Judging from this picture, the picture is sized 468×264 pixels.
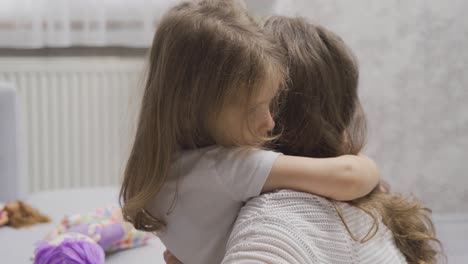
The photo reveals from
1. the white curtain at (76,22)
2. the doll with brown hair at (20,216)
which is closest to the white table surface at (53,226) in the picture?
the doll with brown hair at (20,216)

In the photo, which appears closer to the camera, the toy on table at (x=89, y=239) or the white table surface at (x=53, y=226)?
the toy on table at (x=89, y=239)

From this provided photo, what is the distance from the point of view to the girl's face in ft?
2.54

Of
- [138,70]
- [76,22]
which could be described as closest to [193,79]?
[138,70]

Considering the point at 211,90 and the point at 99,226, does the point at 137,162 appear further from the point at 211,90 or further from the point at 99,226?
the point at 99,226

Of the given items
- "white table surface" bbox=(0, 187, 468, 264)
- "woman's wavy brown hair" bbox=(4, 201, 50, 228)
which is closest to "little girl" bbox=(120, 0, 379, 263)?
"white table surface" bbox=(0, 187, 468, 264)

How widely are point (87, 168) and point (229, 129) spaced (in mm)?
2252

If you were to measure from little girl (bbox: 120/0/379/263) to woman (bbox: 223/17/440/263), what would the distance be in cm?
3

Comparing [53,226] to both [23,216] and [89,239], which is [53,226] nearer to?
[23,216]

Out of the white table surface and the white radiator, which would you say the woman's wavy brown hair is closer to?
the white table surface

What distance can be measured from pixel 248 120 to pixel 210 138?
55mm

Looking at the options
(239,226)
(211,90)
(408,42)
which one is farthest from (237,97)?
(408,42)

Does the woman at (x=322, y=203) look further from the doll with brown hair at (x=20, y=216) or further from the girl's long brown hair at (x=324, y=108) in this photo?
the doll with brown hair at (x=20, y=216)

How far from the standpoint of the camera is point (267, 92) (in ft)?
2.56

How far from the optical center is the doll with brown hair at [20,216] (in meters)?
1.76
